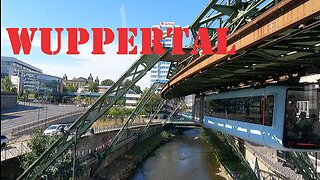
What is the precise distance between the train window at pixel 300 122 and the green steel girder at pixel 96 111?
27.1ft

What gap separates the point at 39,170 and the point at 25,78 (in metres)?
121

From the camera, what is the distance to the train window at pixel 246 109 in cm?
1261

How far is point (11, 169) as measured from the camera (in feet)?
58.0

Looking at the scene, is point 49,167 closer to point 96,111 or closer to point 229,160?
point 96,111

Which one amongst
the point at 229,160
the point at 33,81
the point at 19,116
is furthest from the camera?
the point at 33,81

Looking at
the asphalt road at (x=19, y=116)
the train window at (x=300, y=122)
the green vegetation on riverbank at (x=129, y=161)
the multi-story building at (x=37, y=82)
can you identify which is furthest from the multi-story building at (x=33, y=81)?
the train window at (x=300, y=122)

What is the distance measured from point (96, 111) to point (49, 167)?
3991 mm

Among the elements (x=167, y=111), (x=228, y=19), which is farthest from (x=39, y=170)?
(x=167, y=111)

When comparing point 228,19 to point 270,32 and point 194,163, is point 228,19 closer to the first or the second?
point 270,32

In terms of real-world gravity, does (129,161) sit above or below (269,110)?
below

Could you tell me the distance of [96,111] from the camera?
19328 millimetres

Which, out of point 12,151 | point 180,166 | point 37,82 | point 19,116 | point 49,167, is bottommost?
point 180,166

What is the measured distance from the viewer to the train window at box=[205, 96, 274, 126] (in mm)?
12610

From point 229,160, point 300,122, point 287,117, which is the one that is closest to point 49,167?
point 287,117
